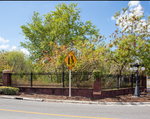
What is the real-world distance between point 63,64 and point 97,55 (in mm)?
3206

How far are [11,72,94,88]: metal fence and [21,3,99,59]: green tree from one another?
778 centimetres

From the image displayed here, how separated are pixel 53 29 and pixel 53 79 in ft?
33.6

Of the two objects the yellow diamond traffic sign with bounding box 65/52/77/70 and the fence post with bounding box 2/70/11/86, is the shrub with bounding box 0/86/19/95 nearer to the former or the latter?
the fence post with bounding box 2/70/11/86

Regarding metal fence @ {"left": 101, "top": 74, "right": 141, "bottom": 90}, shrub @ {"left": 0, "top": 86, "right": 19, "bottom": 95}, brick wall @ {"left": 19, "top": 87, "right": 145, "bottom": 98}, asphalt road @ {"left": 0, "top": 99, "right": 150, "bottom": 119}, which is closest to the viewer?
asphalt road @ {"left": 0, "top": 99, "right": 150, "bottom": 119}

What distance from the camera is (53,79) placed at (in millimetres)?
12531

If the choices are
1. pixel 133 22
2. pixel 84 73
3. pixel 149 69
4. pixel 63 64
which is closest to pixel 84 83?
pixel 84 73

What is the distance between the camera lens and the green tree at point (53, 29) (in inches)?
819

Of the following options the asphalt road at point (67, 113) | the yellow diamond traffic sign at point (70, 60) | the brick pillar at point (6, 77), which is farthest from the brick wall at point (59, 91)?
the asphalt road at point (67, 113)

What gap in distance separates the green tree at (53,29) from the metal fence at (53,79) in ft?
25.5

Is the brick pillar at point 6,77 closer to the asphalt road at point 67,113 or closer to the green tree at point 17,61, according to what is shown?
the asphalt road at point 67,113

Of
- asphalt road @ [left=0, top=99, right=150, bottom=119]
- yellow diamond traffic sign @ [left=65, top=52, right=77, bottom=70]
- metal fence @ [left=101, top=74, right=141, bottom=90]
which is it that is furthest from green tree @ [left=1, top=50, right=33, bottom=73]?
asphalt road @ [left=0, top=99, right=150, bottom=119]

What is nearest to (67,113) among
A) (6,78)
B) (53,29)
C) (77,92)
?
(77,92)

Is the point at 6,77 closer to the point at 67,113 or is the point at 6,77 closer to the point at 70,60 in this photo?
the point at 70,60

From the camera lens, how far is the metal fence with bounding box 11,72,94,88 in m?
11.8
